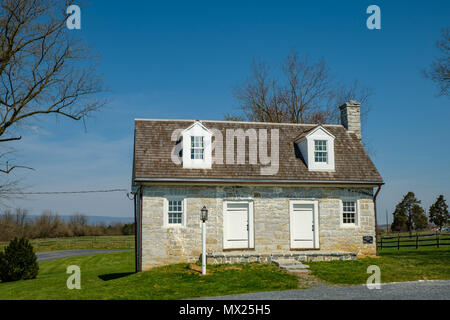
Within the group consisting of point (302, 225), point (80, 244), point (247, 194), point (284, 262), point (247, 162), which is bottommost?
point (80, 244)

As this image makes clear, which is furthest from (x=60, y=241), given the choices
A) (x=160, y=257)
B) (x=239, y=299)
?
(x=239, y=299)

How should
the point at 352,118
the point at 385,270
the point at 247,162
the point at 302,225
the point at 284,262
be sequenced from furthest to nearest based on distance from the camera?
the point at 352,118 < the point at 247,162 < the point at 302,225 < the point at 284,262 < the point at 385,270

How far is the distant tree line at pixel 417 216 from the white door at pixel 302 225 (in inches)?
1931

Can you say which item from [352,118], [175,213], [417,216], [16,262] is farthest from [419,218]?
[16,262]

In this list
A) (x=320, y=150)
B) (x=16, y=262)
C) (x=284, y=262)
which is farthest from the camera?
(x=16, y=262)

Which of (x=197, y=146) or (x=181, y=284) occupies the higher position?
(x=197, y=146)

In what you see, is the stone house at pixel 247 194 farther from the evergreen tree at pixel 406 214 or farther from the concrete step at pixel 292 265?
the evergreen tree at pixel 406 214

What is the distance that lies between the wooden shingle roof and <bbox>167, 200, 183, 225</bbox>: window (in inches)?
46.5

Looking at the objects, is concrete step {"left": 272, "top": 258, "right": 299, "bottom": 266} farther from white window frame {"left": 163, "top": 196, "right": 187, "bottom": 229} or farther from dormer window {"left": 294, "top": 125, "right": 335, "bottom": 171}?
dormer window {"left": 294, "top": 125, "right": 335, "bottom": 171}

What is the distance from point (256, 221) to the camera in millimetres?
18828

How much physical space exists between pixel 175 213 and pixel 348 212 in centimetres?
824

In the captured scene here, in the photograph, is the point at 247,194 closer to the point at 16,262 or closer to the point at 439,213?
the point at 16,262

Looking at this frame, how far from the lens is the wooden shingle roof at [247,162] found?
18.5m

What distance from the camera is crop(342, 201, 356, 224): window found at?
19891 mm
